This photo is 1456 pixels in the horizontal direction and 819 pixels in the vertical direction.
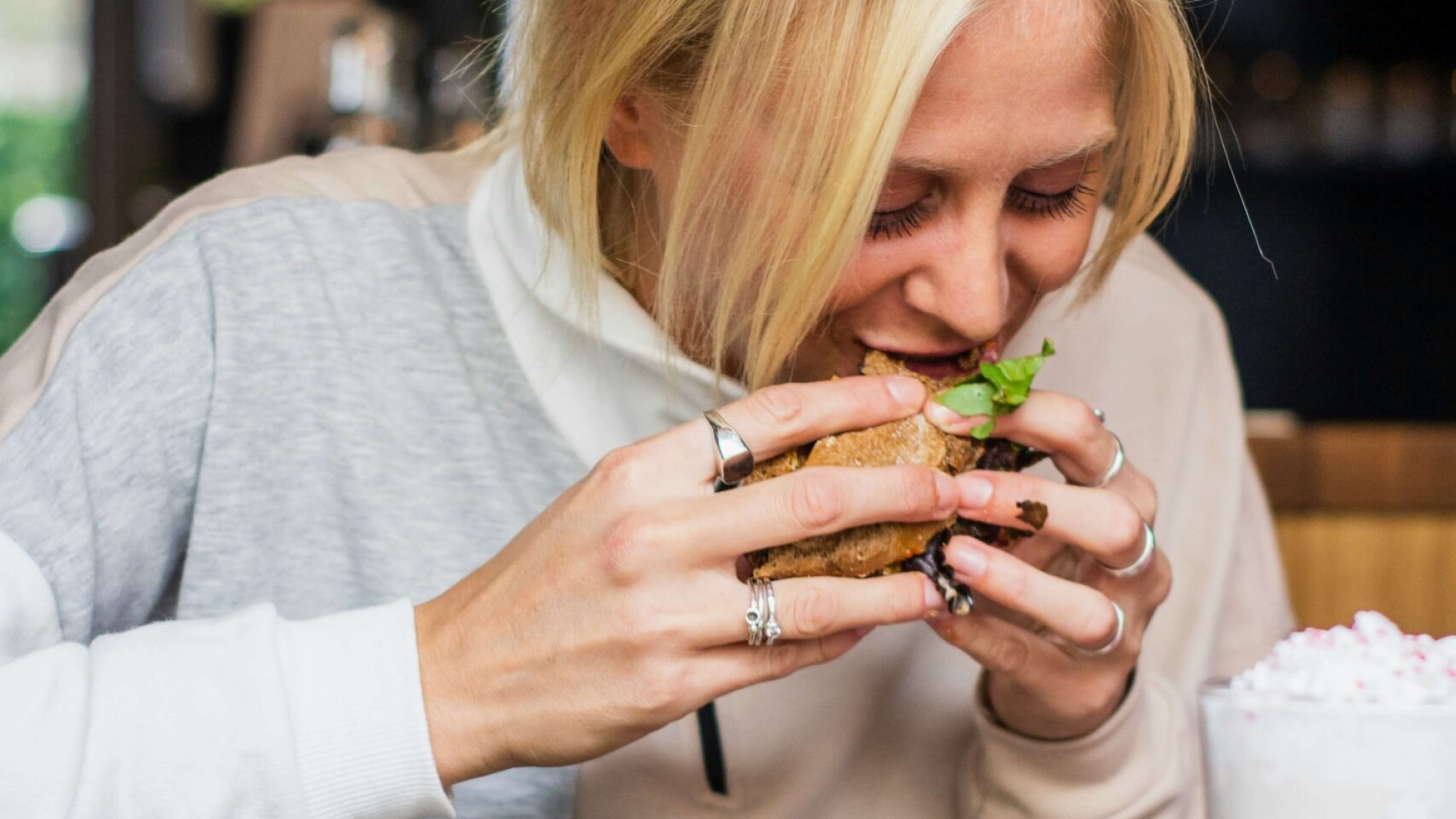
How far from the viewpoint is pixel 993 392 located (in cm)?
110

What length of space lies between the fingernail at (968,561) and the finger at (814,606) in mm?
59

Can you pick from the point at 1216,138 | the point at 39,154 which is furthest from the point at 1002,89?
the point at 39,154

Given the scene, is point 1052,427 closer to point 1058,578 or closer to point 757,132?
point 1058,578

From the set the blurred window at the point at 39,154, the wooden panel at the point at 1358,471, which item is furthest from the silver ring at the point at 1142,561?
the blurred window at the point at 39,154

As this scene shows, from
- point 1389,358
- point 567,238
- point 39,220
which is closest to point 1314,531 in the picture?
point 567,238

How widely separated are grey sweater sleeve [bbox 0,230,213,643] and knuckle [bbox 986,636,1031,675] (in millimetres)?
787

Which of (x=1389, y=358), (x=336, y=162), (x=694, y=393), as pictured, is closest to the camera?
(x=694, y=393)

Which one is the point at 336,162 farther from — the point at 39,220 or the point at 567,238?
the point at 39,220

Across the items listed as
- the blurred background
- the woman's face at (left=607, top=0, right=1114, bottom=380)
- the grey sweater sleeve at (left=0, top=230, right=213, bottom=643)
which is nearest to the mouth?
the woman's face at (left=607, top=0, right=1114, bottom=380)

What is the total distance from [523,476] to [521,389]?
91mm

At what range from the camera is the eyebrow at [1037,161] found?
105 cm

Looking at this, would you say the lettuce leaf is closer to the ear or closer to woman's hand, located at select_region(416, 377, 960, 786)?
woman's hand, located at select_region(416, 377, 960, 786)

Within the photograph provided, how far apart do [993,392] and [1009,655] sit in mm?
233

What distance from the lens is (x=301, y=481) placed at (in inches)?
55.6
